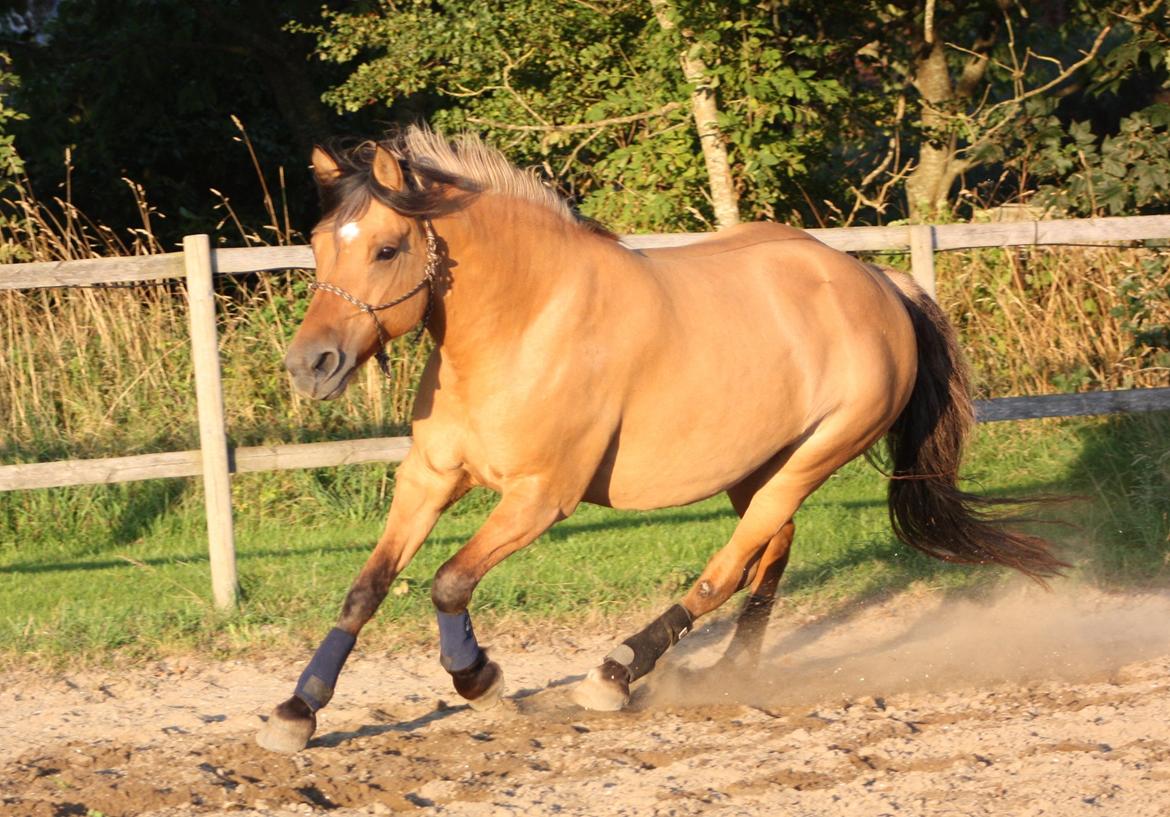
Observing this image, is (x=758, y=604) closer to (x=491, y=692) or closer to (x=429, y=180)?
(x=491, y=692)

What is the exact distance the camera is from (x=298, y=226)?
13.8 m

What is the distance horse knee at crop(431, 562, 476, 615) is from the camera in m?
4.21

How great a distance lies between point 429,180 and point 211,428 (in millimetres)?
2312

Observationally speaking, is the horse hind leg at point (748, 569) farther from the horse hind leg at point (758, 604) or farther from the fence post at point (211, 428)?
the fence post at point (211, 428)

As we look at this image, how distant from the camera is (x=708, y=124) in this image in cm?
902

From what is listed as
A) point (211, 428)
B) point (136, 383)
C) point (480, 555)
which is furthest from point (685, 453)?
point (136, 383)

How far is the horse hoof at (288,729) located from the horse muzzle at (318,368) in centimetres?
102

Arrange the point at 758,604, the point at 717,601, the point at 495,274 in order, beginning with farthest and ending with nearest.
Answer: the point at 758,604, the point at 717,601, the point at 495,274

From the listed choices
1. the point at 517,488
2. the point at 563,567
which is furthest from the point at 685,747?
the point at 563,567

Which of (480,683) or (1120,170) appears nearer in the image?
(480,683)

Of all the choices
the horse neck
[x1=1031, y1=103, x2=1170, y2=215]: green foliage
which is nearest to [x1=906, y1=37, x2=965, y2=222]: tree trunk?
[x1=1031, y1=103, x2=1170, y2=215]: green foliage

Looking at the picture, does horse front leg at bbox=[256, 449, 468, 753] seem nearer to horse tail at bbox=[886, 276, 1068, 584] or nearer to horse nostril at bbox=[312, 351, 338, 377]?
horse nostril at bbox=[312, 351, 338, 377]

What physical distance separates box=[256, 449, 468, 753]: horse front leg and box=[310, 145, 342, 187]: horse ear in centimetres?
90

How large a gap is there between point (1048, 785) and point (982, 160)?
7.02 m
